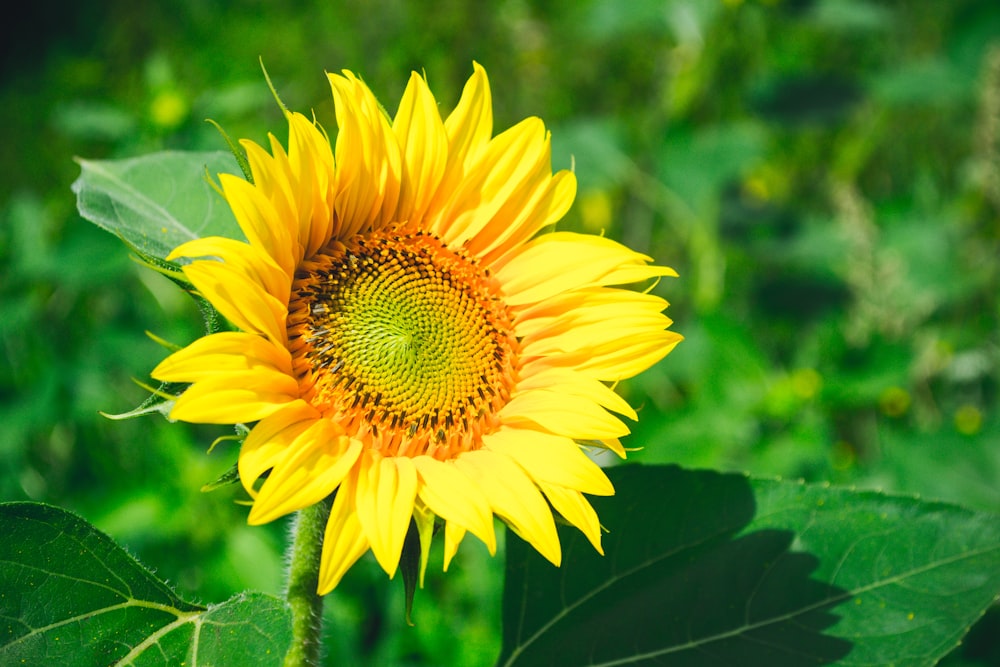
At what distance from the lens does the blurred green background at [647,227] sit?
2246 millimetres

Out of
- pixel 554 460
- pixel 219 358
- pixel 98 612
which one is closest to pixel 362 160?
pixel 219 358

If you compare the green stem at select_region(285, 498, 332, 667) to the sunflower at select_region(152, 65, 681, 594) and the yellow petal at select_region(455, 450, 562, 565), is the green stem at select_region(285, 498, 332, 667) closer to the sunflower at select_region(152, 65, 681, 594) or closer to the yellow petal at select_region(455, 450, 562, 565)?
the sunflower at select_region(152, 65, 681, 594)

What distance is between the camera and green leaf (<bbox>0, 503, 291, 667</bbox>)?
0.98m

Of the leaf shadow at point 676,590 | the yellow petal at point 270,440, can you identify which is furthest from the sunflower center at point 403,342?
the leaf shadow at point 676,590

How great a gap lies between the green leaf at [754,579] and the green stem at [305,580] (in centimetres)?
30

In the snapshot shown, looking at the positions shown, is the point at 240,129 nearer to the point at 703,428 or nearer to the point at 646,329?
the point at 703,428

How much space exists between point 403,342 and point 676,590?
486 mm

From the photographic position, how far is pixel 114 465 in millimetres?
2543

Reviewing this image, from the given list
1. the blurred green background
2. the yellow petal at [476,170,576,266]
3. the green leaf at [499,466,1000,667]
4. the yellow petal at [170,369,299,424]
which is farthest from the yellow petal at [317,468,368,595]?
the blurred green background

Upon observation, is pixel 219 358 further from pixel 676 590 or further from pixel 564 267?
pixel 676 590

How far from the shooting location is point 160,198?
4.29 feet

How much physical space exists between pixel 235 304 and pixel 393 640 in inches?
51.9

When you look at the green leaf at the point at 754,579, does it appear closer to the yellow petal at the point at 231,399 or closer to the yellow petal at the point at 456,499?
the yellow petal at the point at 456,499

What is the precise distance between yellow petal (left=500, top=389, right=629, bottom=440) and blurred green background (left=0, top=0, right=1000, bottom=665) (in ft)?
3.15
